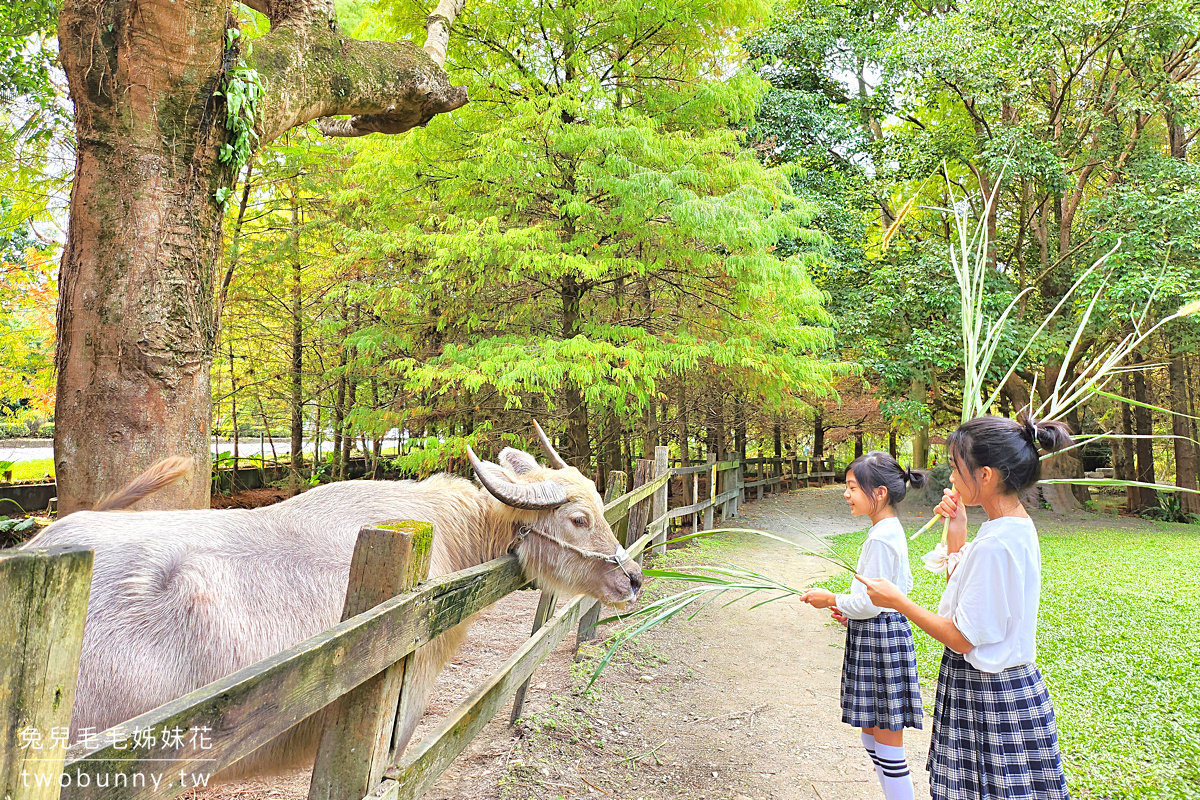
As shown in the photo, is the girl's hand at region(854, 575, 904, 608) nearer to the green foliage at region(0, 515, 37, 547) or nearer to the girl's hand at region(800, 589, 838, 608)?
the girl's hand at region(800, 589, 838, 608)

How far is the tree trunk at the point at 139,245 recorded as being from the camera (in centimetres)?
356

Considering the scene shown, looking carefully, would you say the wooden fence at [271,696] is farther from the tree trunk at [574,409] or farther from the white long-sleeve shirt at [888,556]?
the tree trunk at [574,409]

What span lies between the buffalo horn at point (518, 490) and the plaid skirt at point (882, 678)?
1442 mm

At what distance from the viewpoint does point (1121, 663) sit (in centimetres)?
534

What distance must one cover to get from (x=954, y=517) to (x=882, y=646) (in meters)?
0.64

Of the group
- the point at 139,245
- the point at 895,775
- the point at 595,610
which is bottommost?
the point at 595,610

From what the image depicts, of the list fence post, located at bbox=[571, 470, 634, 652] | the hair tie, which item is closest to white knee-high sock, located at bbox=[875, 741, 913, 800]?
the hair tie

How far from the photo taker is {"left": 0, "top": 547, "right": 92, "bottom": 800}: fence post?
0.92m

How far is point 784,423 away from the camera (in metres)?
19.3

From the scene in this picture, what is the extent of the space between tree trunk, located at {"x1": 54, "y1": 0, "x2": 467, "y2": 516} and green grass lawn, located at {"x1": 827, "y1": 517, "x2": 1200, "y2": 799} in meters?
5.13

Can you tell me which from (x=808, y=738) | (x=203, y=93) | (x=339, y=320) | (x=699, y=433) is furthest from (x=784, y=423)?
(x=203, y=93)

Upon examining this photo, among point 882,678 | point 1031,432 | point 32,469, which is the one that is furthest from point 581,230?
point 32,469

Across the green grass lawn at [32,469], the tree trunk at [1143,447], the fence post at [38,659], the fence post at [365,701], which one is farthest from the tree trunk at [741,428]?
the green grass lawn at [32,469]

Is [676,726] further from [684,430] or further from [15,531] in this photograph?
[684,430]
